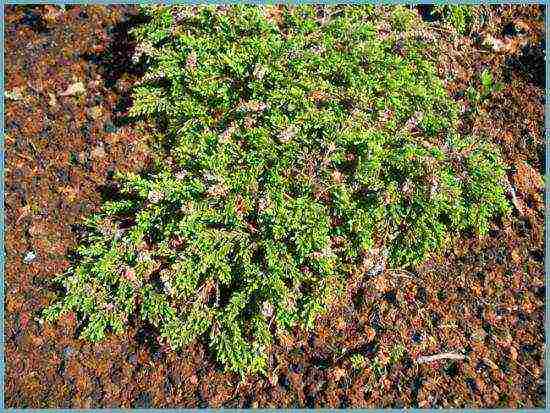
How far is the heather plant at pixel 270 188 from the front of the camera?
3445mm

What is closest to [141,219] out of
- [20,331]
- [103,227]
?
[103,227]

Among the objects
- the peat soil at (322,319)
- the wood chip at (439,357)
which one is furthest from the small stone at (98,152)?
the wood chip at (439,357)

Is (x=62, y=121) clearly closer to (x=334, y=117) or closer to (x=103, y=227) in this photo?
(x=103, y=227)

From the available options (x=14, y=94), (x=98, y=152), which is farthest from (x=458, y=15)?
(x=14, y=94)

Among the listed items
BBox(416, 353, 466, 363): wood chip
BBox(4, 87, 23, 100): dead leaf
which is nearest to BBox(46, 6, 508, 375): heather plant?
BBox(416, 353, 466, 363): wood chip

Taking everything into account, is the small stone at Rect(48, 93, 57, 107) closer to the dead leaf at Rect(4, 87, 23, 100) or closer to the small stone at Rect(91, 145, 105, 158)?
the dead leaf at Rect(4, 87, 23, 100)

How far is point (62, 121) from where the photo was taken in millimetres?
4500

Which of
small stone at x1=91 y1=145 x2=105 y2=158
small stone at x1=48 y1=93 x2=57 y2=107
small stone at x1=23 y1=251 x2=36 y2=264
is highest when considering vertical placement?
small stone at x1=48 y1=93 x2=57 y2=107

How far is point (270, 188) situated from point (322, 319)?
2.59 feet

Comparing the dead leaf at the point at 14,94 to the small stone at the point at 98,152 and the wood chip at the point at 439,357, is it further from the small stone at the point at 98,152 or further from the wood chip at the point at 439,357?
the wood chip at the point at 439,357

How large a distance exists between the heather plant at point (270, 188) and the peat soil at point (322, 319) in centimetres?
14

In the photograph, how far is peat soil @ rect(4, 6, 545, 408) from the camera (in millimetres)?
3262

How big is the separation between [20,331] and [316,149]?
6.42ft

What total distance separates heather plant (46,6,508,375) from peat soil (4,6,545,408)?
136 mm
